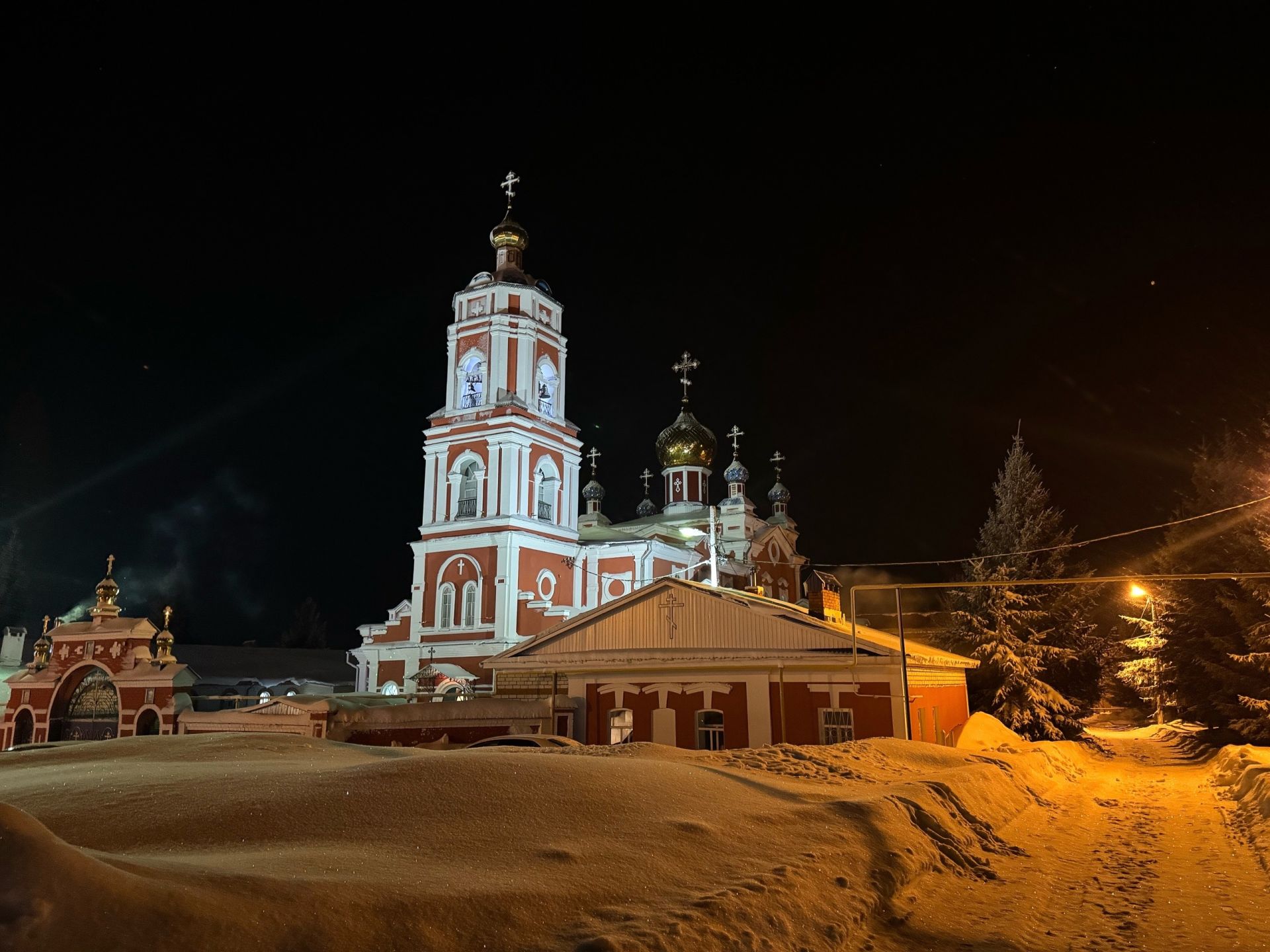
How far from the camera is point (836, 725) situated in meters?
21.0

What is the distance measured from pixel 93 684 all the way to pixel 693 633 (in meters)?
16.1

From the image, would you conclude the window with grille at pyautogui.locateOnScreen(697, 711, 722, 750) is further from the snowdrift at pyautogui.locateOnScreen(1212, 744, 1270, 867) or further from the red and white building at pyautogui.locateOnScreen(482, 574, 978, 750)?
the snowdrift at pyautogui.locateOnScreen(1212, 744, 1270, 867)

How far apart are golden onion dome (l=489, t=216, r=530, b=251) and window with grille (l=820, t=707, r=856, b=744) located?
2952 cm

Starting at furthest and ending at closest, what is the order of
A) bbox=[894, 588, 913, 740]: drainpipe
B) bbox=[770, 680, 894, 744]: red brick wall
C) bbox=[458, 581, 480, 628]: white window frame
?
bbox=[458, 581, 480, 628]: white window frame, bbox=[770, 680, 894, 744]: red brick wall, bbox=[894, 588, 913, 740]: drainpipe

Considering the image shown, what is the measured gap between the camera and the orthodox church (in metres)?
38.5

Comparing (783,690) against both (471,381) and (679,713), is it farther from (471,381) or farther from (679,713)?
(471,381)

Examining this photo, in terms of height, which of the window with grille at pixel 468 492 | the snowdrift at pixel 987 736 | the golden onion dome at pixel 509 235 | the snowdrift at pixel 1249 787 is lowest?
the snowdrift at pixel 1249 787

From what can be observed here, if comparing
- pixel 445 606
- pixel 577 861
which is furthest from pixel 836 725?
pixel 445 606

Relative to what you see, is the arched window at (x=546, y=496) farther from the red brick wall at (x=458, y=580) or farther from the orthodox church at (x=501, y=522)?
the red brick wall at (x=458, y=580)

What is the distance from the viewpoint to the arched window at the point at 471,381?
136 ft

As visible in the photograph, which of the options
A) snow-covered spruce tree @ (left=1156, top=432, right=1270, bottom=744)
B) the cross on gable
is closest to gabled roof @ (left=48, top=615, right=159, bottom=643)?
the cross on gable

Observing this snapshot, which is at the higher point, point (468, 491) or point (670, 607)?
point (468, 491)

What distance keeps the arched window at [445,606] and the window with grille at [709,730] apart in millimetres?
19347

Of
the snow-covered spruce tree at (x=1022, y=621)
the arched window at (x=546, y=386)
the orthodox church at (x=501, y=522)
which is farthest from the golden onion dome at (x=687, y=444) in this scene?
the snow-covered spruce tree at (x=1022, y=621)
